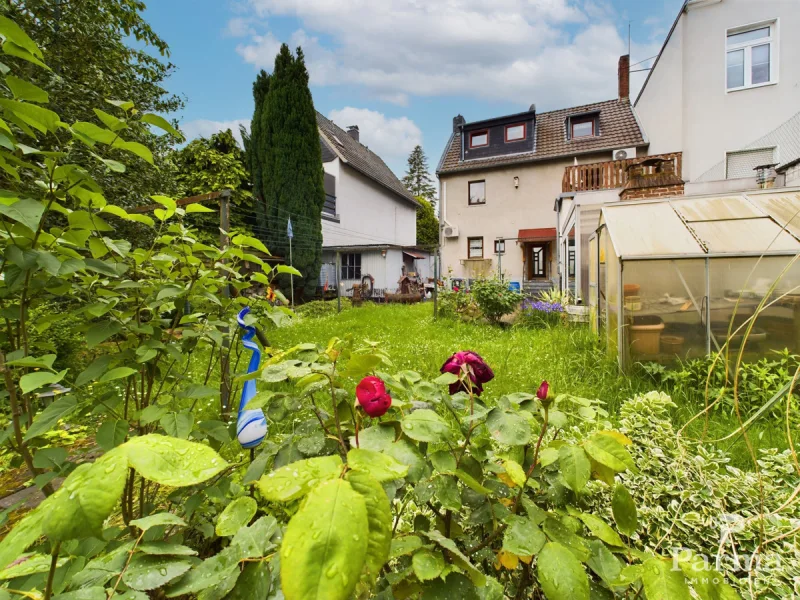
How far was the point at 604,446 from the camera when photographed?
0.75 metres

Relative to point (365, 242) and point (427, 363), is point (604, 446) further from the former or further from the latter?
point (365, 242)

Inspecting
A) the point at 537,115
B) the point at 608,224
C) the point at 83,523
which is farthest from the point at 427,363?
the point at 537,115

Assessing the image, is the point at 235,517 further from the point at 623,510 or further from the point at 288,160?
the point at 288,160

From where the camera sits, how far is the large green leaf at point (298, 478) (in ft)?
1.56

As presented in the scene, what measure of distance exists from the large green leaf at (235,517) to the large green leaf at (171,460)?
255mm

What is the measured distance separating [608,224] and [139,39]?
7011 millimetres

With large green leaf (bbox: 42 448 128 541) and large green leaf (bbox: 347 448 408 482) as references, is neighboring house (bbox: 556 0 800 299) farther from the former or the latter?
large green leaf (bbox: 42 448 128 541)

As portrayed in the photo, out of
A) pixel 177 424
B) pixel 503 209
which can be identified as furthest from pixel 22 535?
pixel 503 209

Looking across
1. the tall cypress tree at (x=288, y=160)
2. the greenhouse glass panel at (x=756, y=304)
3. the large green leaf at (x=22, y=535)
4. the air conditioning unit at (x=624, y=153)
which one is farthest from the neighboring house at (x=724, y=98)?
the large green leaf at (x=22, y=535)

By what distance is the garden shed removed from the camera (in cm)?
331

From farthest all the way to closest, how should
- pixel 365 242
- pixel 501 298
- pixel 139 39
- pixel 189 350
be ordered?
1. pixel 365 242
2. pixel 501 298
3. pixel 139 39
4. pixel 189 350

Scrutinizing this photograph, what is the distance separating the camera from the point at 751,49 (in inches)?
418

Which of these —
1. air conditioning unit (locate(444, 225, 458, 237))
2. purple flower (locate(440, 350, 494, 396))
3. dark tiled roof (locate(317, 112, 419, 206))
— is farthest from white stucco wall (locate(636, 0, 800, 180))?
purple flower (locate(440, 350, 494, 396))

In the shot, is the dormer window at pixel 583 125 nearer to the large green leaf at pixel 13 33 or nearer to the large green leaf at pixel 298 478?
the large green leaf at pixel 13 33
